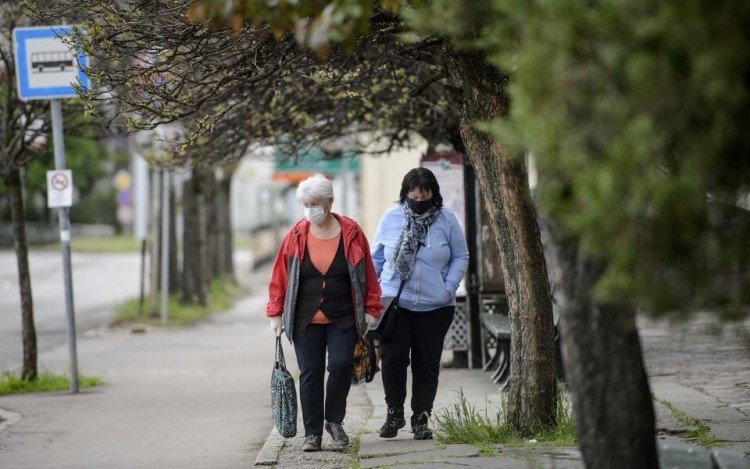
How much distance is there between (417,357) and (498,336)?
2379mm

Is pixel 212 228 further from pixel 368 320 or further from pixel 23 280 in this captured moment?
pixel 368 320

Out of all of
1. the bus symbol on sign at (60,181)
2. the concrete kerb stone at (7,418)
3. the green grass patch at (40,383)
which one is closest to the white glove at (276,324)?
the concrete kerb stone at (7,418)

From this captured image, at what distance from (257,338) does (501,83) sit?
1228cm

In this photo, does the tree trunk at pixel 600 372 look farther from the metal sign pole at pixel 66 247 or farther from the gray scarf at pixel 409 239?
the metal sign pole at pixel 66 247

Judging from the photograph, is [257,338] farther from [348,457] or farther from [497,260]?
[348,457]

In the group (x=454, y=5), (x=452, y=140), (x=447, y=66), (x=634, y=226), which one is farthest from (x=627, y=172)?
(x=452, y=140)

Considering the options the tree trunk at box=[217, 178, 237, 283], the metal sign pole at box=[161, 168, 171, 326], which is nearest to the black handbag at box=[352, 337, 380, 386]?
the metal sign pole at box=[161, 168, 171, 326]

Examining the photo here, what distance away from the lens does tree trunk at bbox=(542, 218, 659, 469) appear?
448 cm

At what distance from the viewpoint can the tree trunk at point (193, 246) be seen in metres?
24.8

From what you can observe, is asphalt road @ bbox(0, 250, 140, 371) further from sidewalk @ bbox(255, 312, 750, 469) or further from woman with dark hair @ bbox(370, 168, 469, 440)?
woman with dark hair @ bbox(370, 168, 469, 440)

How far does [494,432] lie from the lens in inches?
298

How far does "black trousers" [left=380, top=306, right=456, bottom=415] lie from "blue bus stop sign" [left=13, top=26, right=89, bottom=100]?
5031mm

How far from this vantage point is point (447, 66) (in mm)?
7949

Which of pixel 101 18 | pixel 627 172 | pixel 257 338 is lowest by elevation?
pixel 257 338
